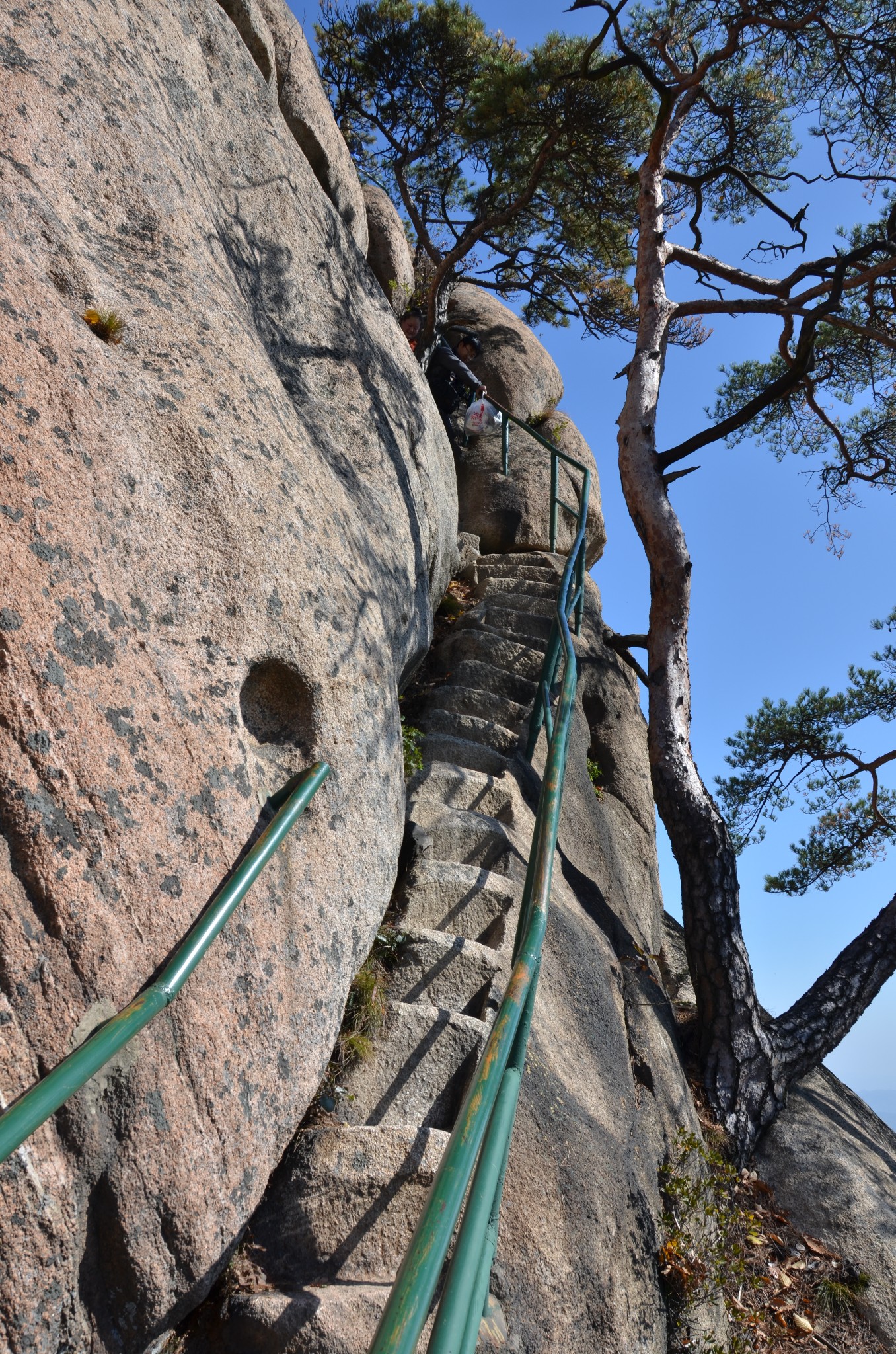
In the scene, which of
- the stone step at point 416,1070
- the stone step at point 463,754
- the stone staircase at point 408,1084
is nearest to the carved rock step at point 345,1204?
the stone staircase at point 408,1084

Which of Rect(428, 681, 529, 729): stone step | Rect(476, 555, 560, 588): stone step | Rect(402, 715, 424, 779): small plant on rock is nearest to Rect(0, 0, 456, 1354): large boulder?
Rect(402, 715, 424, 779): small plant on rock

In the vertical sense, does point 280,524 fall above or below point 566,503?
below

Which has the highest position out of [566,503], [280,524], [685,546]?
[566,503]

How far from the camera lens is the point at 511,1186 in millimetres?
2740

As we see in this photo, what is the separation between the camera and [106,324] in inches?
96.7

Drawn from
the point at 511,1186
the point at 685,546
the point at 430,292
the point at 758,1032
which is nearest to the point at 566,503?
the point at 430,292

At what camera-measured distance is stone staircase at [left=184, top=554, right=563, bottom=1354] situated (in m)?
2.06

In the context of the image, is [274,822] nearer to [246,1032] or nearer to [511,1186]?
[246,1032]

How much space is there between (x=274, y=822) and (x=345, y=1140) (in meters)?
0.89

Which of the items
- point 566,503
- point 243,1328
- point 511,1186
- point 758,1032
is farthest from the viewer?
point 566,503

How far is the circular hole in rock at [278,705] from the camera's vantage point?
271cm

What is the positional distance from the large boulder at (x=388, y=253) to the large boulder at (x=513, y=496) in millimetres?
1596

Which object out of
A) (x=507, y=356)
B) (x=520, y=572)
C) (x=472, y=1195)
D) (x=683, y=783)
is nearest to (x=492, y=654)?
(x=683, y=783)

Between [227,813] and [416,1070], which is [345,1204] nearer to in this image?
[416,1070]
